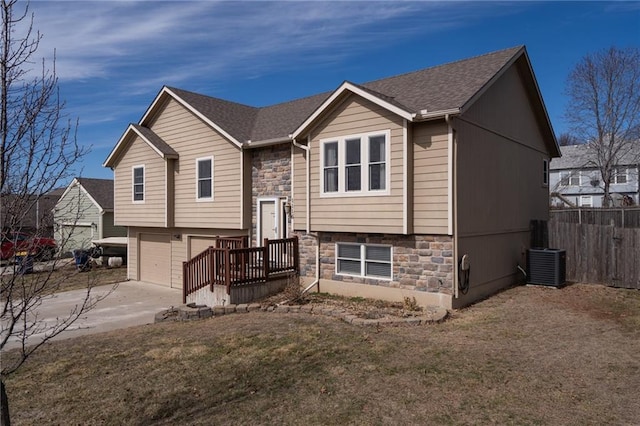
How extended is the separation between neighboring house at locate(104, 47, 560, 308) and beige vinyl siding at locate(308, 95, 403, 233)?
27mm

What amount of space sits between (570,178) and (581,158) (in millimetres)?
2013

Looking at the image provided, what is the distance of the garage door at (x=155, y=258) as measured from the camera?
15.9m

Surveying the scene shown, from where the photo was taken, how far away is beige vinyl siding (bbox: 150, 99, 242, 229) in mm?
13375

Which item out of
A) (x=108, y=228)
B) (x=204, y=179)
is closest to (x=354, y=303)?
(x=204, y=179)

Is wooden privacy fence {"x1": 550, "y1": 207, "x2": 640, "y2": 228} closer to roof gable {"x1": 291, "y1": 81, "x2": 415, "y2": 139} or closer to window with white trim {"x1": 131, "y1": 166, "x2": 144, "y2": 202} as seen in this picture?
roof gable {"x1": 291, "y1": 81, "x2": 415, "y2": 139}

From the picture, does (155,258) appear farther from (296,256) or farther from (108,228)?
(108,228)

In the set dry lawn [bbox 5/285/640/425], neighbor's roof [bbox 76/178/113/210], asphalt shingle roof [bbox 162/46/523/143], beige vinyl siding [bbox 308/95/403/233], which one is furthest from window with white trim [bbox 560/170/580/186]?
neighbor's roof [bbox 76/178/113/210]

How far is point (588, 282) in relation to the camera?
1153 cm

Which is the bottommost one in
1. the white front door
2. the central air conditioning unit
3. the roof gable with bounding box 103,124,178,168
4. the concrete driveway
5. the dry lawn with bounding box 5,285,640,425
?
the concrete driveway

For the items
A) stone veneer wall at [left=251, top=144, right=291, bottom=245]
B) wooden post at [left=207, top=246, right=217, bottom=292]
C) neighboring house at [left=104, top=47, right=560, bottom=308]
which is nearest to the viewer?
neighboring house at [left=104, top=47, right=560, bottom=308]

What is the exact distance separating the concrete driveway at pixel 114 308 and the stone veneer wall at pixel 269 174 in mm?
3575

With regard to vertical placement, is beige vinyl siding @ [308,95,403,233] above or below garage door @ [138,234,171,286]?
above

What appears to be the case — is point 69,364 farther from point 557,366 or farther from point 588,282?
point 588,282

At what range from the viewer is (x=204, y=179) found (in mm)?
14266
